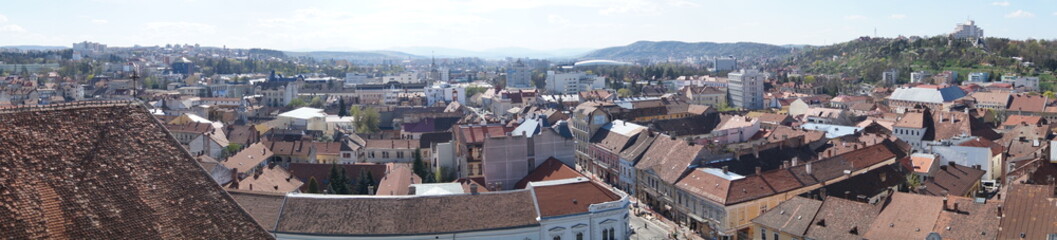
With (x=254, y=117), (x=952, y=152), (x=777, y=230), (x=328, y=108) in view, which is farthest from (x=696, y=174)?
(x=328, y=108)

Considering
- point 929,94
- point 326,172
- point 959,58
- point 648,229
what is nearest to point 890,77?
point 959,58

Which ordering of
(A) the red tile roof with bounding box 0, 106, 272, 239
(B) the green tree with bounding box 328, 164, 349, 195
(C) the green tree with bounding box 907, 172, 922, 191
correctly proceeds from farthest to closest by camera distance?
1. (B) the green tree with bounding box 328, 164, 349, 195
2. (C) the green tree with bounding box 907, 172, 922, 191
3. (A) the red tile roof with bounding box 0, 106, 272, 239

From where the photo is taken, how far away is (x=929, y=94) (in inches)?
4284

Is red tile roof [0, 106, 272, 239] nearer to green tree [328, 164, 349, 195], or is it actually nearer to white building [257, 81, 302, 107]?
green tree [328, 164, 349, 195]

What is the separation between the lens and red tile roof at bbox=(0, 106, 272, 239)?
44.0 ft

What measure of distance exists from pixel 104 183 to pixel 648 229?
3262cm

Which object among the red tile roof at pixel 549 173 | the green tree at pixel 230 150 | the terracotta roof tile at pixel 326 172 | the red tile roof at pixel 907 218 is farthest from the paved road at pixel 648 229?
the green tree at pixel 230 150

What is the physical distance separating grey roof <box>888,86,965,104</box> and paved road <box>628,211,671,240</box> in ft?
246

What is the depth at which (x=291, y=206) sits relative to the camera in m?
33.4

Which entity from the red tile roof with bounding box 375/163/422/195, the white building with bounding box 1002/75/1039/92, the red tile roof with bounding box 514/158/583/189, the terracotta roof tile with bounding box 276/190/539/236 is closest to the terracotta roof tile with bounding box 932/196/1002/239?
the terracotta roof tile with bounding box 276/190/539/236

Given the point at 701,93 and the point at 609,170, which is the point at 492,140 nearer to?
the point at 609,170

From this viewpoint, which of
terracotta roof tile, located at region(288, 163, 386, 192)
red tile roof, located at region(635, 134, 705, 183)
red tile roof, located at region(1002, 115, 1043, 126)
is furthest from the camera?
red tile roof, located at region(1002, 115, 1043, 126)

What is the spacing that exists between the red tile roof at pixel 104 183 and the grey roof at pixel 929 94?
106536 mm

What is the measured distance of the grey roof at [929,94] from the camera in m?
107
